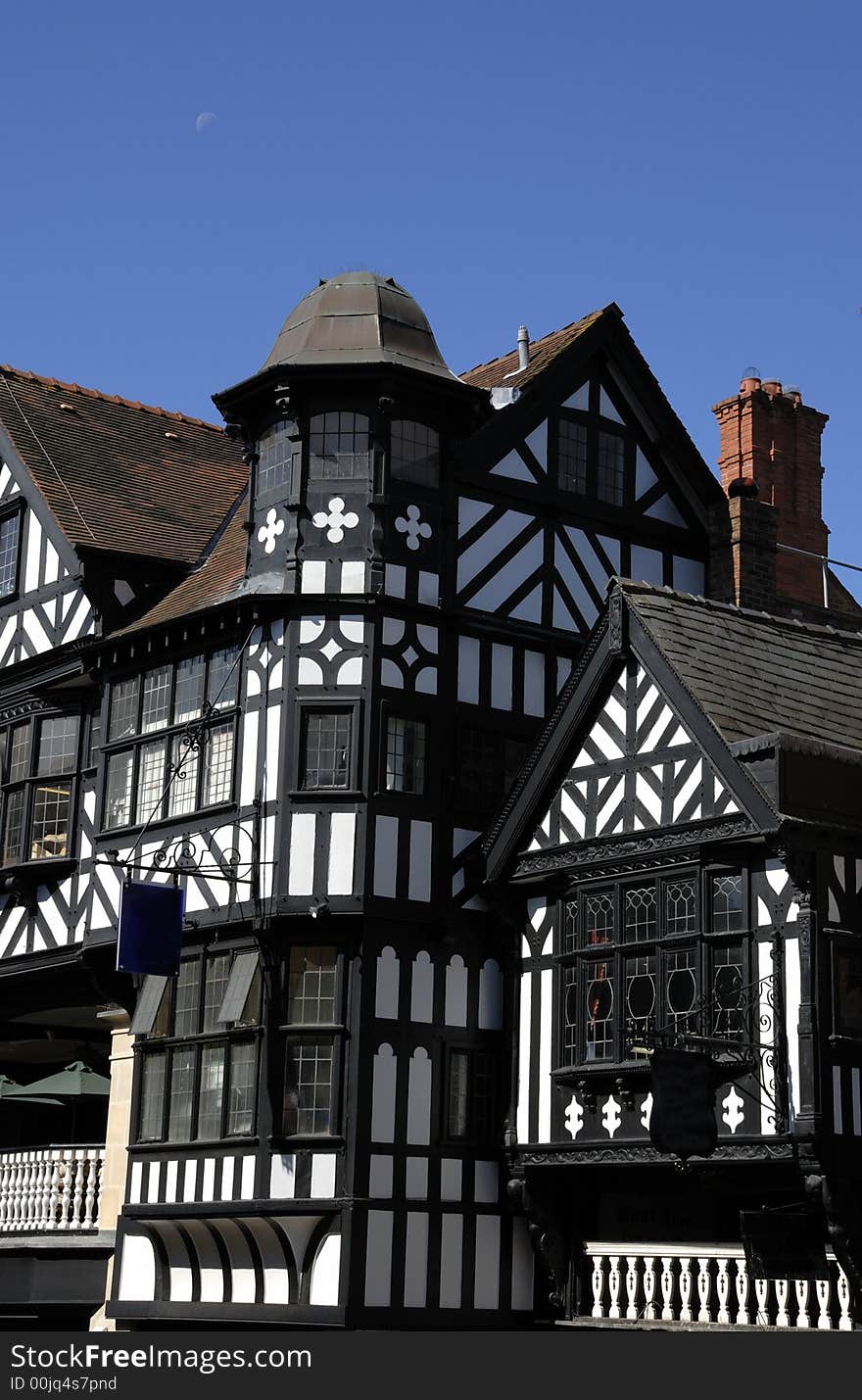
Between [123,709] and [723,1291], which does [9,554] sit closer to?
[123,709]

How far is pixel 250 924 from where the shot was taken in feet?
74.2

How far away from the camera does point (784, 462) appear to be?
29.6m

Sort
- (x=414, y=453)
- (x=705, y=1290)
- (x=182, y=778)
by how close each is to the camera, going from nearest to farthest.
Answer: (x=705, y=1290), (x=414, y=453), (x=182, y=778)

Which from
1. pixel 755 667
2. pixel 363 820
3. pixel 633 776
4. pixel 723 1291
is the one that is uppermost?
pixel 755 667

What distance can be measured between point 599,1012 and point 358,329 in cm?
819

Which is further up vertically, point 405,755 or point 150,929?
point 405,755

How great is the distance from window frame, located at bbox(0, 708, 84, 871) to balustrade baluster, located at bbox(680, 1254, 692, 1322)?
926cm

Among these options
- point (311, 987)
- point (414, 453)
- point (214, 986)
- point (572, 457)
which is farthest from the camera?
point (572, 457)

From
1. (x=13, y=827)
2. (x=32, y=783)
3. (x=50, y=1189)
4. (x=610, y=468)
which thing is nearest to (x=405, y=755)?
(x=610, y=468)

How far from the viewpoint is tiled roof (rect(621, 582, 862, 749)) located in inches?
830

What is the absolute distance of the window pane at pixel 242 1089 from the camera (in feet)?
73.0

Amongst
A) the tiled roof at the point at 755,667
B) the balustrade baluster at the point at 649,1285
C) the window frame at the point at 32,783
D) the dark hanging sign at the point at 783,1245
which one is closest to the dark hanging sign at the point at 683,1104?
the dark hanging sign at the point at 783,1245

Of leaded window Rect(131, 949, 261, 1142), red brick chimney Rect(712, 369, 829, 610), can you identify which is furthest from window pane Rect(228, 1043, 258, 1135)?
red brick chimney Rect(712, 369, 829, 610)

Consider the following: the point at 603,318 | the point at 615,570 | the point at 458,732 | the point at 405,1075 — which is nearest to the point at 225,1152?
the point at 405,1075
